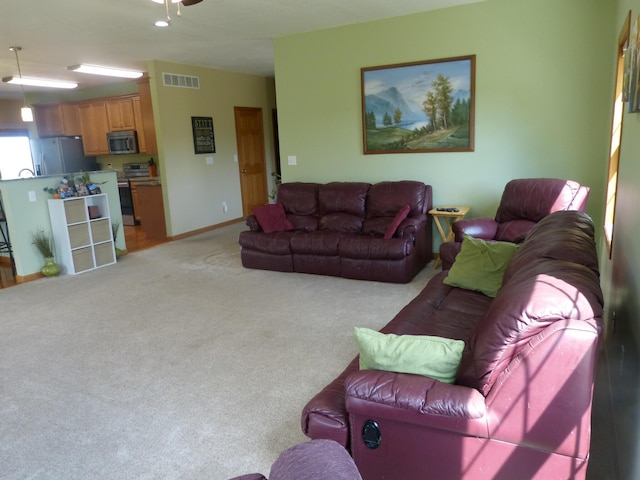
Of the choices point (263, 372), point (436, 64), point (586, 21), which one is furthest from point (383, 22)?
point (263, 372)

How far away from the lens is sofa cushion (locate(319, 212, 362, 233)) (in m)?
5.06

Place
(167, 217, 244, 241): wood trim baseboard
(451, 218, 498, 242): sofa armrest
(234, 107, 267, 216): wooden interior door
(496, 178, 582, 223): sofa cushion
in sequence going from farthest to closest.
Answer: (234, 107, 267, 216): wooden interior door
(167, 217, 244, 241): wood trim baseboard
(451, 218, 498, 242): sofa armrest
(496, 178, 582, 223): sofa cushion

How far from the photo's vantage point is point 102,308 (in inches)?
164

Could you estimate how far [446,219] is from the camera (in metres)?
5.04

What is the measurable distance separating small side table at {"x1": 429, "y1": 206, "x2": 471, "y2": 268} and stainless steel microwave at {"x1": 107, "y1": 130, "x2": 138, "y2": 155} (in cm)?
543

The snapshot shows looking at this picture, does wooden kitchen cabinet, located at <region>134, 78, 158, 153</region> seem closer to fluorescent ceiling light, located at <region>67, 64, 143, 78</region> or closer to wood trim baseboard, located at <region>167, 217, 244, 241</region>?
fluorescent ceiling light, located at <region>67, 64, 143, 78</region>

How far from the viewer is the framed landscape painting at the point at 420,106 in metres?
4.77

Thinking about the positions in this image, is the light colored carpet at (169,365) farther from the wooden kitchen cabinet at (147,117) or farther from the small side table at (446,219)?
the wooden kitchen cabinet at (147,117)

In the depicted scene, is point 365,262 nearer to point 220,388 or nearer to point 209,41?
point 220,388

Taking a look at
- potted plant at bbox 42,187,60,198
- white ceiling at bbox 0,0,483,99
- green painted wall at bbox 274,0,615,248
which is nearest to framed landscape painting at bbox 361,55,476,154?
green painted wall at bbox 274,0,615,248

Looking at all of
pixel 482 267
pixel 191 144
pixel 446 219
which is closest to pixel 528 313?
pixel 482 267

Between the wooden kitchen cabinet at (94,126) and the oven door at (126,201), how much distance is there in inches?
26.0

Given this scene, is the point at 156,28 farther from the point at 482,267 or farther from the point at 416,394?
the point at 416,394

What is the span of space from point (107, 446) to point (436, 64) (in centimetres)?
448
